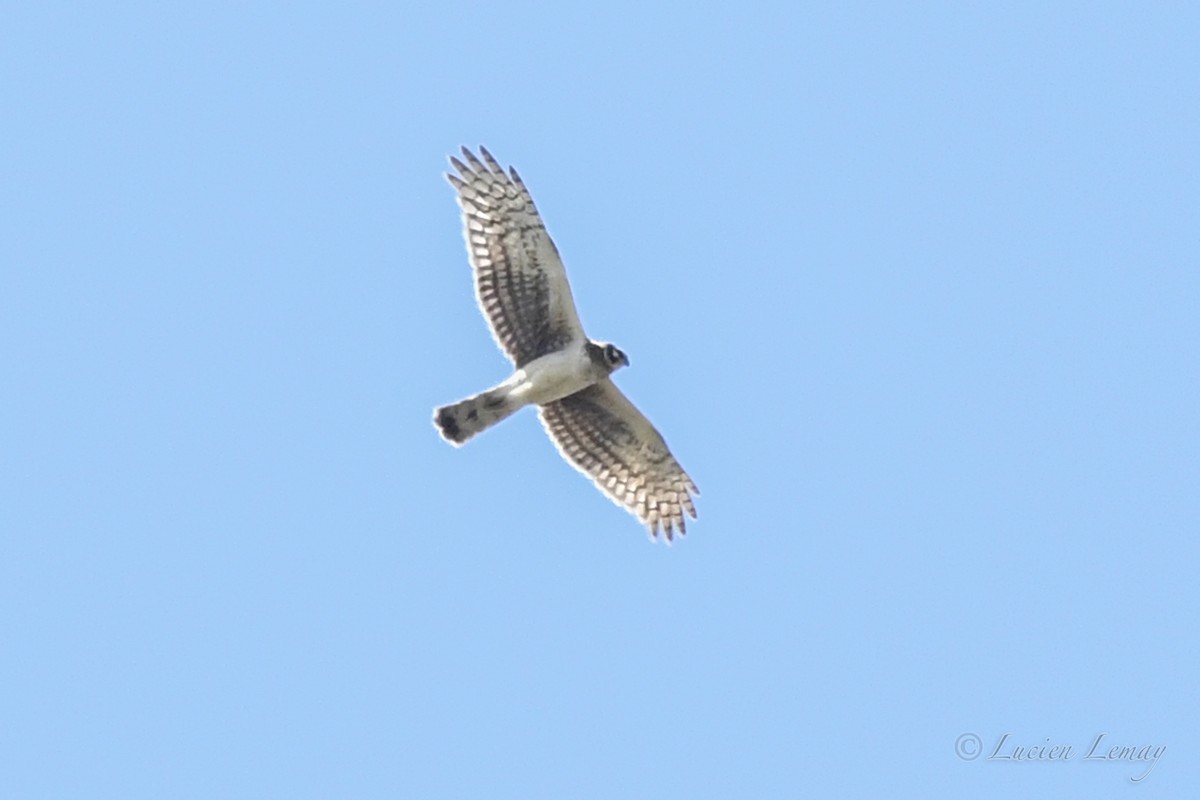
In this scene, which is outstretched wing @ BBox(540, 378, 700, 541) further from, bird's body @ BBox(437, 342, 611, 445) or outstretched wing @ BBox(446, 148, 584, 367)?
outstretched wing @ BBox(446, 148, 584, 367)

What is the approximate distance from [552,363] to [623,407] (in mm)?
993

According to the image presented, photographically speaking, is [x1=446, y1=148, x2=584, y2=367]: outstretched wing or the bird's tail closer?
the bird's tail

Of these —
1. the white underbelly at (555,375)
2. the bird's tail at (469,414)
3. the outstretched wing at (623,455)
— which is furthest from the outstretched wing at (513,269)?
the outstretched wing at (623,455)

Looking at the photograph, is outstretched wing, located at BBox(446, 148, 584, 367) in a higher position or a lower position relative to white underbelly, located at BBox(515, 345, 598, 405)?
higher

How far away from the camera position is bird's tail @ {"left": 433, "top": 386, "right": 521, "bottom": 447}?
36.3 ft

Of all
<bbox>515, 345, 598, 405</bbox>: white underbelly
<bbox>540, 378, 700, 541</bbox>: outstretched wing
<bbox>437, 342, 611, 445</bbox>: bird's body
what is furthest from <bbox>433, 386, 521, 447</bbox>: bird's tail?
<bbox>540, 378, 700, 541</bbox>: outstretched wing

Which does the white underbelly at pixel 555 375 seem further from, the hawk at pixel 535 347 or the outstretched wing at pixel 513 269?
the outstretched wing at pixel 513 269

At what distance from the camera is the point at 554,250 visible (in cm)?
1131

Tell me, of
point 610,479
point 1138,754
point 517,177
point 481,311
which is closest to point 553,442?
point 610,479

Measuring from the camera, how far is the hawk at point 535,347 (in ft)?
36.6

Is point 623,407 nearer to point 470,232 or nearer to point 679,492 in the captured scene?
point 679,492

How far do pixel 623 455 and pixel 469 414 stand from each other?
6.00 ft

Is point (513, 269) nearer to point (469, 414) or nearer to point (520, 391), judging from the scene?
point (520, 391)

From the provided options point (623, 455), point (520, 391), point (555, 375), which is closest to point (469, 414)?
point (520, 391)
